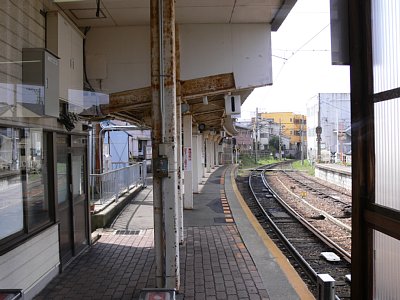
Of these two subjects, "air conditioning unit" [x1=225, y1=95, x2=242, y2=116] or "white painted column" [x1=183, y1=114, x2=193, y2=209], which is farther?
"white painted column" [x1=183, y1=114, x2=193, y2=209]

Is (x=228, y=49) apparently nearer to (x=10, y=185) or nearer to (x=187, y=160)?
(x=10, y=185)

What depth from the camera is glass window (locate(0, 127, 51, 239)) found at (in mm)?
4578

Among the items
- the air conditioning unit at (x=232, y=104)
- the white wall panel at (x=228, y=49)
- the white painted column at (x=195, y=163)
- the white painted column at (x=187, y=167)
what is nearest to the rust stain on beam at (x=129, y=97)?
the white wall panel at (x=228, y=49)

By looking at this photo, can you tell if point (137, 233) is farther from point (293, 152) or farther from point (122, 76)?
point (293, 152)

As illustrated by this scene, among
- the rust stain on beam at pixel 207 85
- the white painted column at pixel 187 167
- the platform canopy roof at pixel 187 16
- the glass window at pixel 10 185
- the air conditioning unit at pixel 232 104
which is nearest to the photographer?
the glass window at pixel 10 185

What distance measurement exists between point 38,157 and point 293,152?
278 feet

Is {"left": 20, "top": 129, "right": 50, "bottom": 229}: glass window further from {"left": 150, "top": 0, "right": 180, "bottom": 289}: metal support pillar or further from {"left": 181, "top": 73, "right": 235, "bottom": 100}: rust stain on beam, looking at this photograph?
{"left": 181, "top": 73, "right": 235, "bottom": 100}: rust stain on beam

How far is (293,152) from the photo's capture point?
287ft

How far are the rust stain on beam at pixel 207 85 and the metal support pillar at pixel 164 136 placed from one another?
2442 mm

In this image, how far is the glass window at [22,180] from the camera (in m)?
4.58

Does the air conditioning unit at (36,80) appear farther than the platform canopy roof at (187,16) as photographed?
No

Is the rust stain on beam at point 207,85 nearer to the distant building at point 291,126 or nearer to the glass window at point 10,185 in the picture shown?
the glass window at point 10,185

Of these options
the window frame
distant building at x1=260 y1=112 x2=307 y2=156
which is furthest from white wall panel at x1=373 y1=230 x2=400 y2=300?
distant building at x1=260 y1=112 x2=307 y2=156

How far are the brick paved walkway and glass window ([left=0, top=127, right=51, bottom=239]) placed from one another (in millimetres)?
1008
